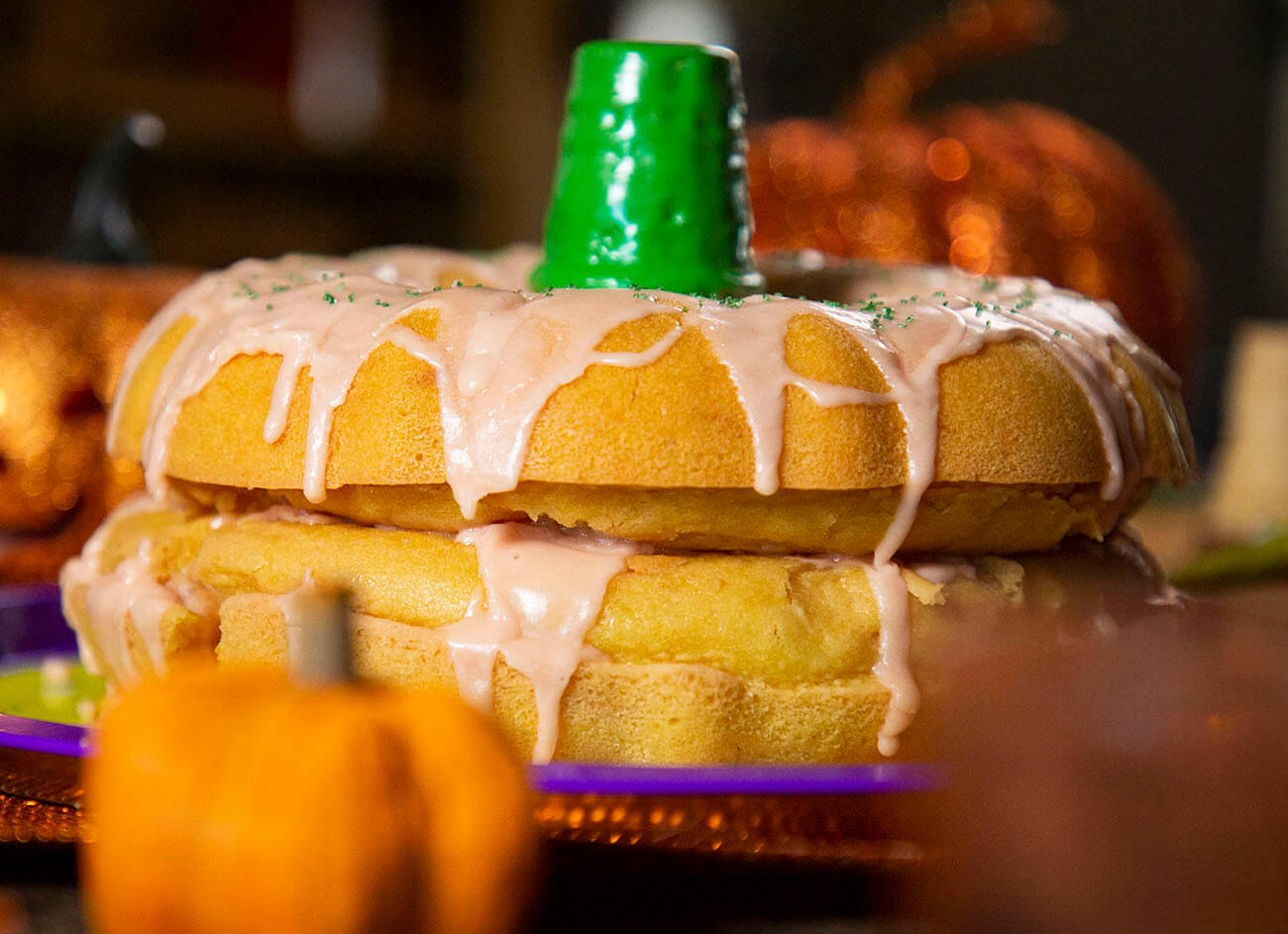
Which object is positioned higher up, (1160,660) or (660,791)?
(1160,660)

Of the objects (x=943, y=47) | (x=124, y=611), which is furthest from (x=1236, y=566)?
(x=943, y=47)

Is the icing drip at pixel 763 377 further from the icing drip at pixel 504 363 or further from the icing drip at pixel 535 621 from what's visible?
the icing drip at pixel 535 621

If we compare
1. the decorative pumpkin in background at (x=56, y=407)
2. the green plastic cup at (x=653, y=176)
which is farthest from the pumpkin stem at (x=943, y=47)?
the green plastic cup at (x=653, y=176)

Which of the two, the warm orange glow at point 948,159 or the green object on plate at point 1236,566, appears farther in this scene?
the warm orange glow at point 948,159

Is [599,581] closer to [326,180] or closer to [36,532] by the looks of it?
[36,532]

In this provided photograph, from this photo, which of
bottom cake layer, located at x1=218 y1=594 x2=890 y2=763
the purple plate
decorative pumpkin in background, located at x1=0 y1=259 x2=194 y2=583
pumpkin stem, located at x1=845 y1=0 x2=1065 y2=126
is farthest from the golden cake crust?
pumpkin stem, located at x1=845 y1=0 x2=1065 y2=126

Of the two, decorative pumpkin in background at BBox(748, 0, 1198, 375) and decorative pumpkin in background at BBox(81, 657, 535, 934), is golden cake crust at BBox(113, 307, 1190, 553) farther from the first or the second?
decorative pumpkin in background at BBox(748, 0, 1198, 375)

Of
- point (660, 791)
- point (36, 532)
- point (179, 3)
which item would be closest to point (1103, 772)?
point (660, 791)
